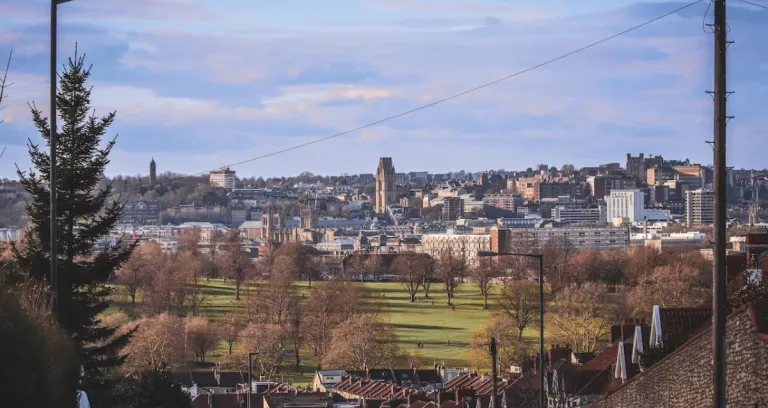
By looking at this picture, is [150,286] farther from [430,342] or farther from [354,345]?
[354,345]

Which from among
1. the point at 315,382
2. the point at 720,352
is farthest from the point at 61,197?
the point at 315,382

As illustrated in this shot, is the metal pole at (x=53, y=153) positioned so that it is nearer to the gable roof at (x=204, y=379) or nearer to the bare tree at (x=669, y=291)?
the gable roof at (x=204, y=379)

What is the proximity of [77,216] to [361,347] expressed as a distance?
59.3m

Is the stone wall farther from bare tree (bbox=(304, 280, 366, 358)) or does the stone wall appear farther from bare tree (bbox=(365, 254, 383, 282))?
bare tree (bbox=(365, 254, 383, 282))

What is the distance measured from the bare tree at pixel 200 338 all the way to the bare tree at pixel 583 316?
1821 cm

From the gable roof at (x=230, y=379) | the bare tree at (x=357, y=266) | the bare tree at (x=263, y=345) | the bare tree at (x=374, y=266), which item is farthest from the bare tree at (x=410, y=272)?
the gable roof at (x=230, y=379)

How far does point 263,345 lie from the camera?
86.4 meters

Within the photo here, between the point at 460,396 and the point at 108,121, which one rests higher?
the point at 108,121

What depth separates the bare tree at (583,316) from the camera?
278 feet

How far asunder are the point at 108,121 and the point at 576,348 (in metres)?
56.1

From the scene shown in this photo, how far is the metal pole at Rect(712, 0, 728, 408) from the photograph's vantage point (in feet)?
40.3

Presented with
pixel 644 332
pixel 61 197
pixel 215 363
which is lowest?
pixel 215 363

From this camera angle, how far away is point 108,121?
26469mm

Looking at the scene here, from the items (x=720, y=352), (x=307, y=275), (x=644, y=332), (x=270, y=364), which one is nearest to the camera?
(x=720, y=352)
